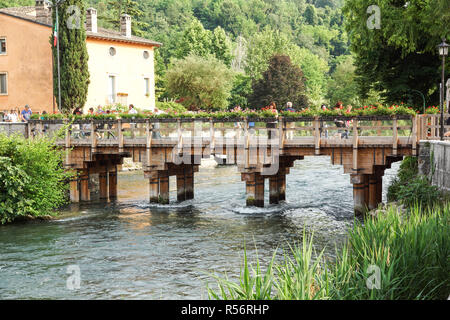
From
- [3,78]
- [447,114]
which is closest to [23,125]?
[3,78]

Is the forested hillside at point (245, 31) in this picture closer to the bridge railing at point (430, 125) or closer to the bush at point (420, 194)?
the bridge railing at point (430, 125)

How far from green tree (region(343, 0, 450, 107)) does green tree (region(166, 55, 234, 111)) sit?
34.1 metres

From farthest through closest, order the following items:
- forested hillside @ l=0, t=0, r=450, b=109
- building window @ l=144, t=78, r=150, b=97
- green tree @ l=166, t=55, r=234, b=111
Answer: green tree @ l=166, t=55, r=234, b=111
building window @ l=144, t=78, r=150, b=97
forested hillside @ l=0, t=0, r=450, b=109

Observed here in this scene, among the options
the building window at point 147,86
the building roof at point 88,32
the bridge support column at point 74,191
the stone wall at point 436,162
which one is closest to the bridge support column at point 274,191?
the stone wall at point 436,162

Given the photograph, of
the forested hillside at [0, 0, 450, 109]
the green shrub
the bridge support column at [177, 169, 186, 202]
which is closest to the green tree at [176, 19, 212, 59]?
the forested hillside at [0, 0, 450, 109]

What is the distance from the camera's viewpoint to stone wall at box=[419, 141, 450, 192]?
1620cm

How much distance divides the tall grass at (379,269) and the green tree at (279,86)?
5870 centimetres

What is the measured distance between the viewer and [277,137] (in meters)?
23.5

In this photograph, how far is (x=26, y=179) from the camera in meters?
22.6

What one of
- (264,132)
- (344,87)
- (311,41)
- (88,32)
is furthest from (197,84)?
(311,41)

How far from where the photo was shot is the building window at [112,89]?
4472 centimetres

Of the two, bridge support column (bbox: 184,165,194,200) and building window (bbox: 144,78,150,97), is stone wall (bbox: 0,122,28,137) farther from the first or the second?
building window (bbox: 144,78,150,97)

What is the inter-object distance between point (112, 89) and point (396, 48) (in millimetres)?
23032

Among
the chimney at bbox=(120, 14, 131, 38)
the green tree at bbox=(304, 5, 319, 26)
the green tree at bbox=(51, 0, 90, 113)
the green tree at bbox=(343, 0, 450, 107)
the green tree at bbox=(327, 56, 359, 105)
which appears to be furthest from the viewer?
the green tree at bbox=(304, 5, 319, 26)
